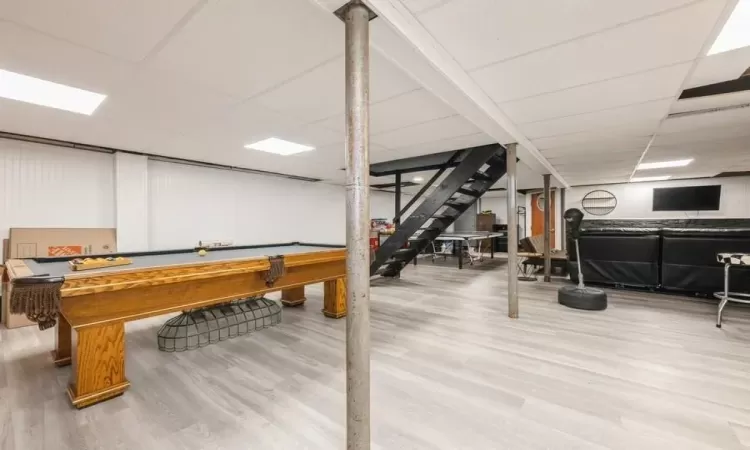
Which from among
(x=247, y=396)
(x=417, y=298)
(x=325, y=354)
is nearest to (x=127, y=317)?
(x=247, y=396)

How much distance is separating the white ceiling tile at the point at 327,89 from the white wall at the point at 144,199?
338cm

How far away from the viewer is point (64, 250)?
4.00 meters

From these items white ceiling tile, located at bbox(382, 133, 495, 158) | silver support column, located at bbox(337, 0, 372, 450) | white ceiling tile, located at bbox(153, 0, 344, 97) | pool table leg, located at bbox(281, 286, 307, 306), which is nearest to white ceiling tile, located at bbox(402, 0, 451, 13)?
silver support column, located at bbox(337, 0, 372, 450)

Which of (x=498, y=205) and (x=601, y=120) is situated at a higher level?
(x=601, y=120)

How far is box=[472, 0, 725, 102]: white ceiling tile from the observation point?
1.61 meters

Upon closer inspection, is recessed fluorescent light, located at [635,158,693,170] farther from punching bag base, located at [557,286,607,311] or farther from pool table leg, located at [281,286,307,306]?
pool table leg, located at [281,286,307,306]

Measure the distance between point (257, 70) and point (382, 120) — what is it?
145cm

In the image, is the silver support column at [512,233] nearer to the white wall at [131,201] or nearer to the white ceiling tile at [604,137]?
the white ceiling tile at [604,137]

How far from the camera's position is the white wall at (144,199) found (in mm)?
3891

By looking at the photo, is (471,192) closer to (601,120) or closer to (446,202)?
(446,202)

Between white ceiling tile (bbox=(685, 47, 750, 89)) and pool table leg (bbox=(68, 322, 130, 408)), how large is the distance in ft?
14.5

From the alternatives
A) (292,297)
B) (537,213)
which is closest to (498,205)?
(537,213)

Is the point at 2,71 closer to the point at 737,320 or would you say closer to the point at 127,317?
the point at 127,317

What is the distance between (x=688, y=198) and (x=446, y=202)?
8225 millimetres
